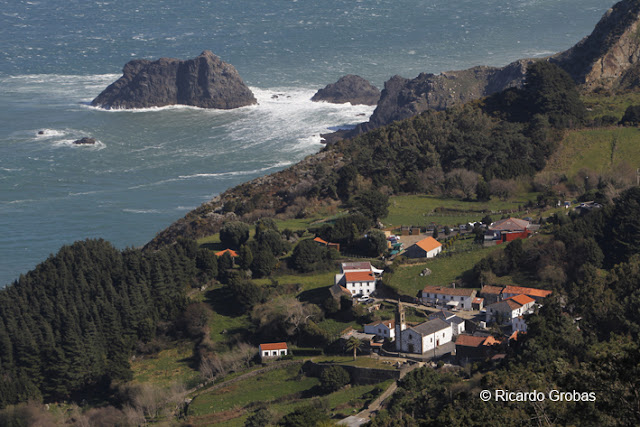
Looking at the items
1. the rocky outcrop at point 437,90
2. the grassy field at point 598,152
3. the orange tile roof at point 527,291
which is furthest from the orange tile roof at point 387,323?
the rocky outcrop at point 437,90

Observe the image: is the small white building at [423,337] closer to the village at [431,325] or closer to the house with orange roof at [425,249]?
the village at [431,325]

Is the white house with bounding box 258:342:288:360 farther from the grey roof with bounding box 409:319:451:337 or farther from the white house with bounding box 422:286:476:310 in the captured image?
the white house with bounding box 422:286:476:310

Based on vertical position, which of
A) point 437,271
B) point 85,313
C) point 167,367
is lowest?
point 167,367

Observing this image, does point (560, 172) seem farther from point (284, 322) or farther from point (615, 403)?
point (615, 403)

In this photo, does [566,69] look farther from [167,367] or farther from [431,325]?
[167,367]

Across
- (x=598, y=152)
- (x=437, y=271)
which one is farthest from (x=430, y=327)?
(x=598, y=152)

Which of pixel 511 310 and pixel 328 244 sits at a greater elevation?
pixel 328 244

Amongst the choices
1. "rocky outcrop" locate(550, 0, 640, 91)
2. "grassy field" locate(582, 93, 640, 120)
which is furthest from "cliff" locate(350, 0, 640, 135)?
"grassy field" locate(582, 93, 640, 120)
